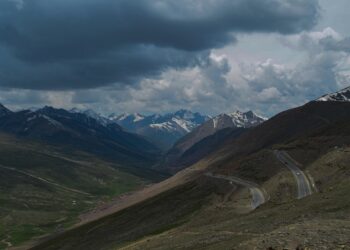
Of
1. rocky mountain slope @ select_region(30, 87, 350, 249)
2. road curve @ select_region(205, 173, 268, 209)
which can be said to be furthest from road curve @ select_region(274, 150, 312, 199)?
road curve @ select_region(205, 173, 268, 209)

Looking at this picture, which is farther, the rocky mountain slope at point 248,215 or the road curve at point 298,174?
the road curve at point 298,174

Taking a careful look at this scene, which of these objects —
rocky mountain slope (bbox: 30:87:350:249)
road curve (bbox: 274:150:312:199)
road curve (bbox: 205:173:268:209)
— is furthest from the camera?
road curve (bbox: 274:150:312:199)

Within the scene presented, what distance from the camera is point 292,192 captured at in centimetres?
12888

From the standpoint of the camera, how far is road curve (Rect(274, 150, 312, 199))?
127 m

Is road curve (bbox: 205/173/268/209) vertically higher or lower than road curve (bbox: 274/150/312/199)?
lower

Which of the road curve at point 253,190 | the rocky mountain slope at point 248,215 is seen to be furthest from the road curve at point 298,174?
the road curve at point 253,190

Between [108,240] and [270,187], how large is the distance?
48.1m

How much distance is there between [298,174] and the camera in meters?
151

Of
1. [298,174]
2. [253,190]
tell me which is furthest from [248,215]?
[298,174]

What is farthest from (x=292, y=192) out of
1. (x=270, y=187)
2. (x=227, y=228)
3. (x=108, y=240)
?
(x=227, y=228)

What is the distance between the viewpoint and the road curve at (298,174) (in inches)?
4988

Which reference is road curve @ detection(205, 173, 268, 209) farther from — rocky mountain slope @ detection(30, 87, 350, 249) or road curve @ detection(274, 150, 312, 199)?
road curve @ detection(274, 150, 312, 199)

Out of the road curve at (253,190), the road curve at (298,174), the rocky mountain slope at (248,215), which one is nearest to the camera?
the rocky mountain slope at (248,215)

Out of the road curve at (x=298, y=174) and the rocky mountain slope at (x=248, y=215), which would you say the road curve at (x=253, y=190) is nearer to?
the rocky mountain slope at (x=248, y=215)
